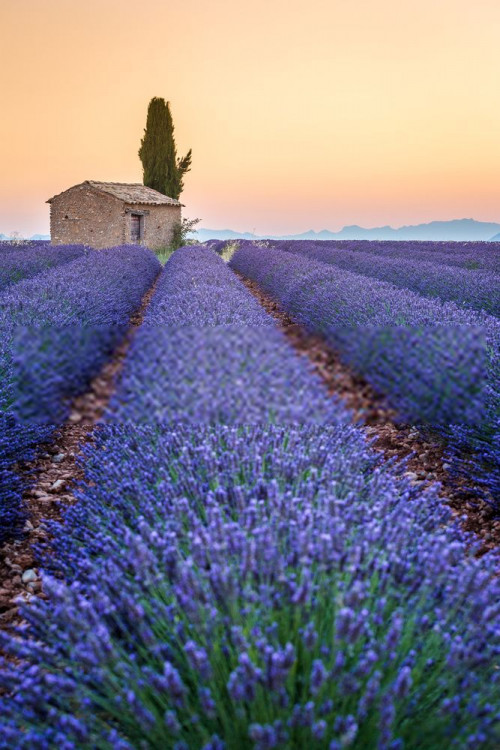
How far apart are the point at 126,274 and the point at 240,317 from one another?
5.64m

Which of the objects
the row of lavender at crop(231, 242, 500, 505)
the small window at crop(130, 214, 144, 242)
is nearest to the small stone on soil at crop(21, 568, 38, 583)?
the row of lavender at crop(231, 242, 500, 505)

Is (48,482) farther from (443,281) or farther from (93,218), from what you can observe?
(93,218)

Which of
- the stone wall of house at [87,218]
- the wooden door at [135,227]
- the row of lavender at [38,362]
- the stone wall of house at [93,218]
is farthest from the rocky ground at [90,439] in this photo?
the wooden door at [135,227]

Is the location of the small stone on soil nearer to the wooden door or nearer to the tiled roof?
the tiled roof

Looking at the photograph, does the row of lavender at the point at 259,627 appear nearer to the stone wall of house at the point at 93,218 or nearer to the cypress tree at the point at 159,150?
the stone wall of house at the point at 93,218

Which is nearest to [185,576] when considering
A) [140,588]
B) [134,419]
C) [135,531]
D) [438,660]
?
[140,588]

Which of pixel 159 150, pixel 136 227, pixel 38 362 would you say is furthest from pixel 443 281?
pixel 159 150

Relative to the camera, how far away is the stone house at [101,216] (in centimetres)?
1905

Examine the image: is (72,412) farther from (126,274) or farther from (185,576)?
(126,274)

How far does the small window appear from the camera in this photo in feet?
64.7

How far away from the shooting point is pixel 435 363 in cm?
386

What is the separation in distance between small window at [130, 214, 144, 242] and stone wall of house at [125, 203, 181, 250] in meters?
0.10

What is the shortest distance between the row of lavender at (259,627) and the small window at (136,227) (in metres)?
18.7

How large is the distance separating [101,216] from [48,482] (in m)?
17.4
